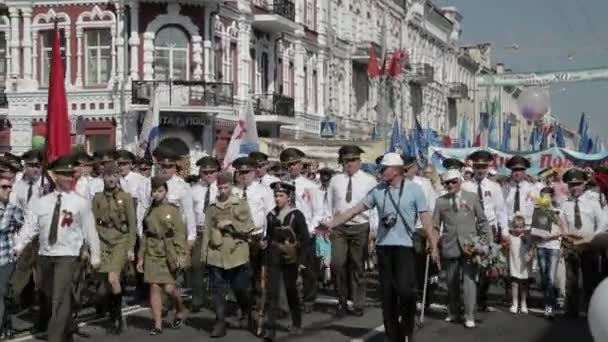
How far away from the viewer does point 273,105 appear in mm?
44125

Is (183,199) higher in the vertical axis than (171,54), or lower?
lower

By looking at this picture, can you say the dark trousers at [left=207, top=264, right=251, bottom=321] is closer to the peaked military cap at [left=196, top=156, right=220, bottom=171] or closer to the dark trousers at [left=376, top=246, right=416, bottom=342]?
the dark trousers at [left=376, top=246, right=416, bottom=342]

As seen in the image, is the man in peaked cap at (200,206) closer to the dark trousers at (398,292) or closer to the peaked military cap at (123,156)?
the peaked military cap at (123,156)

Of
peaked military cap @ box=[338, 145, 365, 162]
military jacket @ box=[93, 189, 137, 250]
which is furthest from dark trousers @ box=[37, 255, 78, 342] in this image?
peaked military cap @ box=[338, 145, 365, 162]

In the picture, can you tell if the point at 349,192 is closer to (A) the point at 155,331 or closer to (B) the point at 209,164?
(B) the point at 209,164

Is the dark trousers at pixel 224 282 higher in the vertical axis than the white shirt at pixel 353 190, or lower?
lower

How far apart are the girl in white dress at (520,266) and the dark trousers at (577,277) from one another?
544 millimetres

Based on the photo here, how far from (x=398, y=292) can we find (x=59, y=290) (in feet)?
10.5


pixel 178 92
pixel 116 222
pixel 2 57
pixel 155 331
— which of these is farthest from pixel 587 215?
pixel 2 57

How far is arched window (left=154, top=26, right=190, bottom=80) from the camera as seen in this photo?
38.3m

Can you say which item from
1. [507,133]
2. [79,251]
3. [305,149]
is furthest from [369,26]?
[79,251]

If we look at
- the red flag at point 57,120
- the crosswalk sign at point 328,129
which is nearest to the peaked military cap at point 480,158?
the red flag at point 57,120

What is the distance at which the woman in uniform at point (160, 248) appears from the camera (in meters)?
13.4

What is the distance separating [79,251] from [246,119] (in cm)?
883
